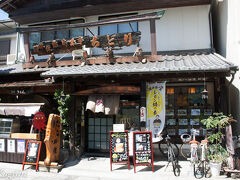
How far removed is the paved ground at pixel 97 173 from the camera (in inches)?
264

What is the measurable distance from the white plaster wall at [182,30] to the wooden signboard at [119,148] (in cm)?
541

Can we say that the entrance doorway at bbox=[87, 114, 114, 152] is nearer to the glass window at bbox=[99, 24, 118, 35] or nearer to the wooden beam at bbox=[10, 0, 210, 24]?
the glass window at bbox=[99, 24, 118, 35]

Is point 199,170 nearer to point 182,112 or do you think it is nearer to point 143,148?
point 143,148

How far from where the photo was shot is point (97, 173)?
719cm

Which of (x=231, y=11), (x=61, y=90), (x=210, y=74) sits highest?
(x=231, y=11)

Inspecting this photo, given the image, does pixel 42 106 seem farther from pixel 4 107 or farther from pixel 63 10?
pixel 63 10

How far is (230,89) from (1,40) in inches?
635

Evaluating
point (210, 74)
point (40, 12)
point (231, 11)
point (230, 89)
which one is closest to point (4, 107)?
point (40, 12)

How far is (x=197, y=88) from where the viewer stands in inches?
384

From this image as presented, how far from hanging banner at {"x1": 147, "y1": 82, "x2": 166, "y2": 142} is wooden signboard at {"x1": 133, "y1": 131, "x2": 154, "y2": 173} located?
1.76 ft

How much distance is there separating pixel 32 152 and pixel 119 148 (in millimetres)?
3564

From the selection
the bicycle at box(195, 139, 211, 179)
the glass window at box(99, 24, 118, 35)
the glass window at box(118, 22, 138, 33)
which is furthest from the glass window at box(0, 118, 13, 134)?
the bicycle at box(195, 139, 211, 179)

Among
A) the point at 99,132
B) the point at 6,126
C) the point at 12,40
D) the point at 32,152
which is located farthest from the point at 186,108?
the point at 12,40

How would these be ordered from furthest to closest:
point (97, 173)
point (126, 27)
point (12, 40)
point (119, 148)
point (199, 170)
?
point (12, 40) → point (126, 27) → point (119, 148) → point (97, 173) → point (199, 170)
